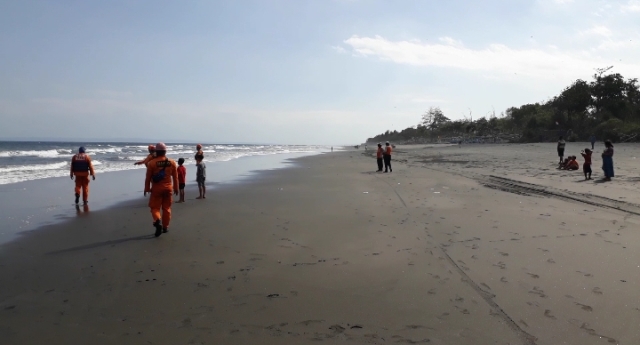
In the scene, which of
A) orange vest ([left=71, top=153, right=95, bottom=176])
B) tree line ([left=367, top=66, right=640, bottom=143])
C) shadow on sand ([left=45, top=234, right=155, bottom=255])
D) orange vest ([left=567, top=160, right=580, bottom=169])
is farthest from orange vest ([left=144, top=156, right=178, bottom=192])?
tree line ([left=367, top=66, right=640, bottom=143])

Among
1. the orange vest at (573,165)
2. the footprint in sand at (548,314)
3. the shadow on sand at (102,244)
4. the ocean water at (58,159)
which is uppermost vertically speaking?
the ocean water at (58,159)

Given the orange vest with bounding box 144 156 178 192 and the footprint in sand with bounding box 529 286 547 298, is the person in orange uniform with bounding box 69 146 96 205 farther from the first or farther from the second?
the footprint in sand with bounding box 529 286 547 298

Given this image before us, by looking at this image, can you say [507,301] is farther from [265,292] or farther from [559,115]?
[559,115]

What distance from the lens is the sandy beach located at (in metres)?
3.60

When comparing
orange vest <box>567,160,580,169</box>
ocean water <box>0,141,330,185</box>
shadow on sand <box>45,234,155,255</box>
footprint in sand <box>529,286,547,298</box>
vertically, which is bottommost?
footprint in sand <box>529,286,547,298</box>

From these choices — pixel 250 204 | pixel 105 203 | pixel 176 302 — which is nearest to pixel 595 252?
pixel 176 302

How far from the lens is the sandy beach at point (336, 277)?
Result: 3600mm

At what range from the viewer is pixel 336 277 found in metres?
5.01

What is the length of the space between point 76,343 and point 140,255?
2733 millimetres

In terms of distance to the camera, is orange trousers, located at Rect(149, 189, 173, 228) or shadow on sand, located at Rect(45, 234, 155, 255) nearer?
shadow on sand, located at Rect(45, 234, 155, 255)

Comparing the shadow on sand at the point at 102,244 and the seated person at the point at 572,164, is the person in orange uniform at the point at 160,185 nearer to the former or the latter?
the shadow on sand at the point at 102,244

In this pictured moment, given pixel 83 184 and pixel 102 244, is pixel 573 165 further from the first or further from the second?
pixel 83 184

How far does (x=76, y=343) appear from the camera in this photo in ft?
11.3

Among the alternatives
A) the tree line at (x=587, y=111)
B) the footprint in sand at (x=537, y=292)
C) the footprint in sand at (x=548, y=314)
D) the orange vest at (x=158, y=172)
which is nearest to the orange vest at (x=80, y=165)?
the orange vest at (x=158, y=172)
